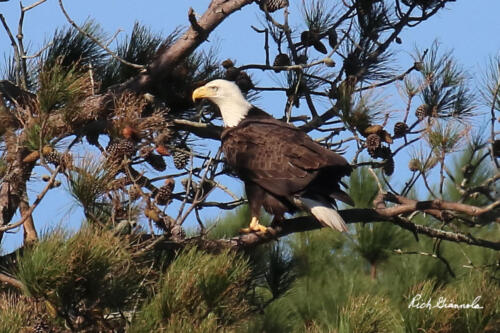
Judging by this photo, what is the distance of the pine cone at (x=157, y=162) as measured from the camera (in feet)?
Result: 15.0

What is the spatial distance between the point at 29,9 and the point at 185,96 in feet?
3.29

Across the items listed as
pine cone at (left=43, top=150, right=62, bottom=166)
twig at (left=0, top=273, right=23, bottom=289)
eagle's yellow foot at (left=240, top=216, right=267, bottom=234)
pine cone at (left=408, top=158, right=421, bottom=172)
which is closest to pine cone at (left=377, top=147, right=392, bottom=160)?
pine cone at (left=408, top=158, right=421, bottom=172)

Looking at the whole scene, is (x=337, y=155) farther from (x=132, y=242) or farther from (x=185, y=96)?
(x=132, y=242)

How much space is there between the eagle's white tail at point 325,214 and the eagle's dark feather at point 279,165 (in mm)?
45

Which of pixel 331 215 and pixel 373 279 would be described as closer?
pixel 331 215

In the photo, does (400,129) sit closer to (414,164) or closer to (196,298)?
(414,164)

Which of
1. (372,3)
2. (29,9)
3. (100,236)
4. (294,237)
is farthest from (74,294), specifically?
(294,237)

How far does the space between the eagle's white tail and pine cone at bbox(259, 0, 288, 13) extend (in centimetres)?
83

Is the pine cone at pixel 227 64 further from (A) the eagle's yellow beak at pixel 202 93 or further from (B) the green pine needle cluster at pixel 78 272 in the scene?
(B) the green pine needle cluster at pixel 78 272

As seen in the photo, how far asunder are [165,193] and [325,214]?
2.35ft

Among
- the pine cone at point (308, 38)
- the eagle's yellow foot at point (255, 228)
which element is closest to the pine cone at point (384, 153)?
the eagle's yellow foot at point (255, 228)

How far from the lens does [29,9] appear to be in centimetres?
446

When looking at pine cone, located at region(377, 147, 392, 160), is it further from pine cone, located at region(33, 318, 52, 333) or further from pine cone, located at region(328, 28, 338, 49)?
pine cone, located at region(33, 318, 52, 333)

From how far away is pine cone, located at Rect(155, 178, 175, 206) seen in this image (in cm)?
427
